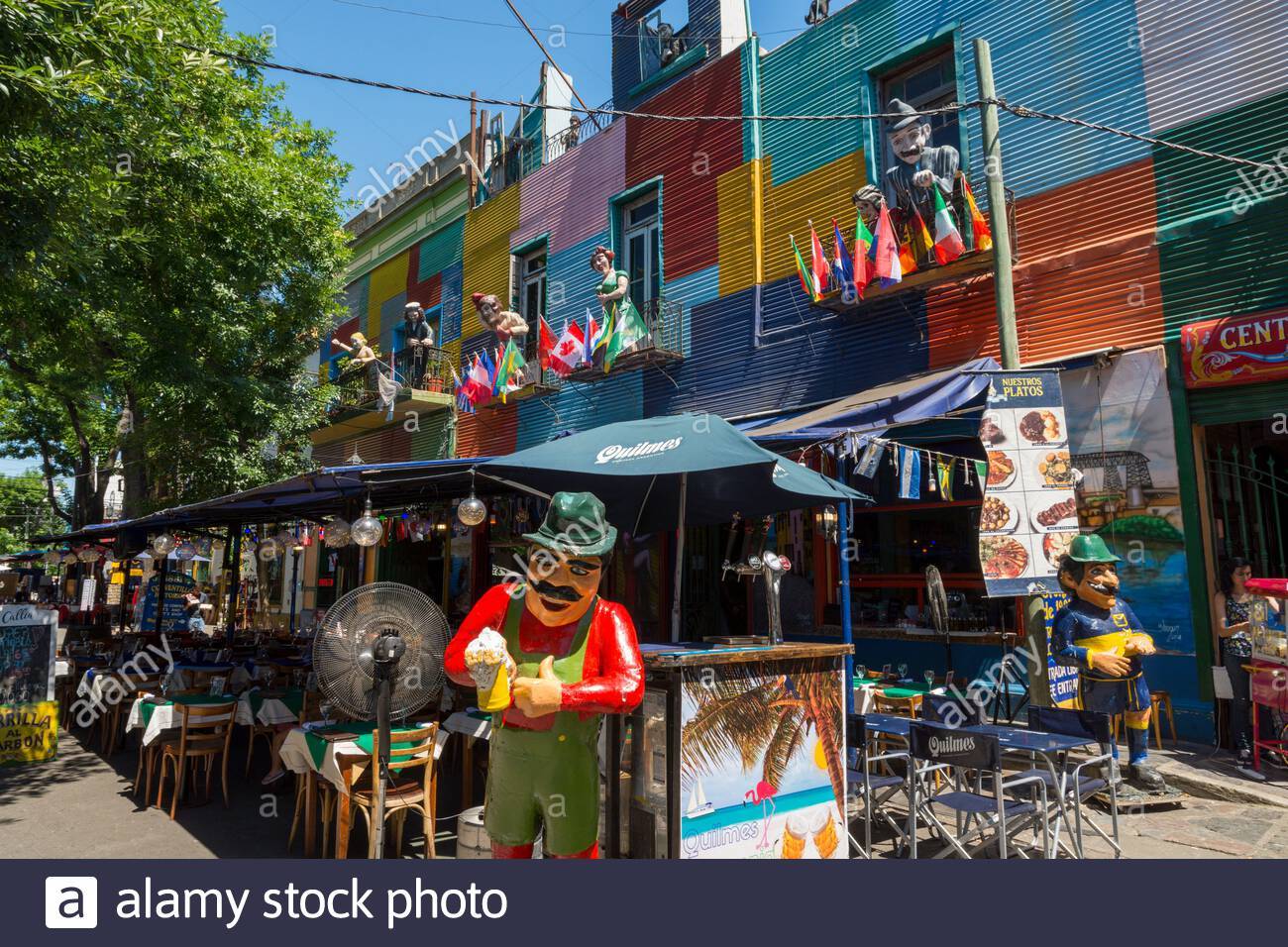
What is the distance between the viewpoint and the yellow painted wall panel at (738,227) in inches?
476

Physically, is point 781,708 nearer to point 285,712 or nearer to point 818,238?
point 285,712

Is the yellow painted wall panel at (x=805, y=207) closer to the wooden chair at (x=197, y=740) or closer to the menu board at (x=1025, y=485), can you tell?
the menu board at (x=1025, y=485)

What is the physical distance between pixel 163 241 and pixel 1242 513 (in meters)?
14.6

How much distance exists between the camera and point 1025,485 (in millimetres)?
6930

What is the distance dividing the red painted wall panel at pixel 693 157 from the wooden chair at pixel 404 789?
9117 millimetres

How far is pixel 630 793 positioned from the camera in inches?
166

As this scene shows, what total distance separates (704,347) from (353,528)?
277 inches

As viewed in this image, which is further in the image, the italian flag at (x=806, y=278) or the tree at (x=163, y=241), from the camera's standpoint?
the italian flag at (x=806, y=278)

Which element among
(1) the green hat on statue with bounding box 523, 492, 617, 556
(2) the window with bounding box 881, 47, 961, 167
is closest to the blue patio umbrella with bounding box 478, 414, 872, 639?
(1) the green hat on statue with bounding box 523, 492, 617, 556

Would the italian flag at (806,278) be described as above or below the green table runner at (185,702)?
above

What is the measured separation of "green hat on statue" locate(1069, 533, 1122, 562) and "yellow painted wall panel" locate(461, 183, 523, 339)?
12.4 meters

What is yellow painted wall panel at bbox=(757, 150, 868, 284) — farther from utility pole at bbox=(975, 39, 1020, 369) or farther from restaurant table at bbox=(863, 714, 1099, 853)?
restaurant table at bbox=(863, 714, 1099, 853)

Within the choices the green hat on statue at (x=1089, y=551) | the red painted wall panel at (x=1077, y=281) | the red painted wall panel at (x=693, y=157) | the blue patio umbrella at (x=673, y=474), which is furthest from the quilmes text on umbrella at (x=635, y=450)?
the red painted wall panel at (x=693, y=157)

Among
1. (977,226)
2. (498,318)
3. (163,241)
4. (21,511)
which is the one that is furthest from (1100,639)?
(21,511)
